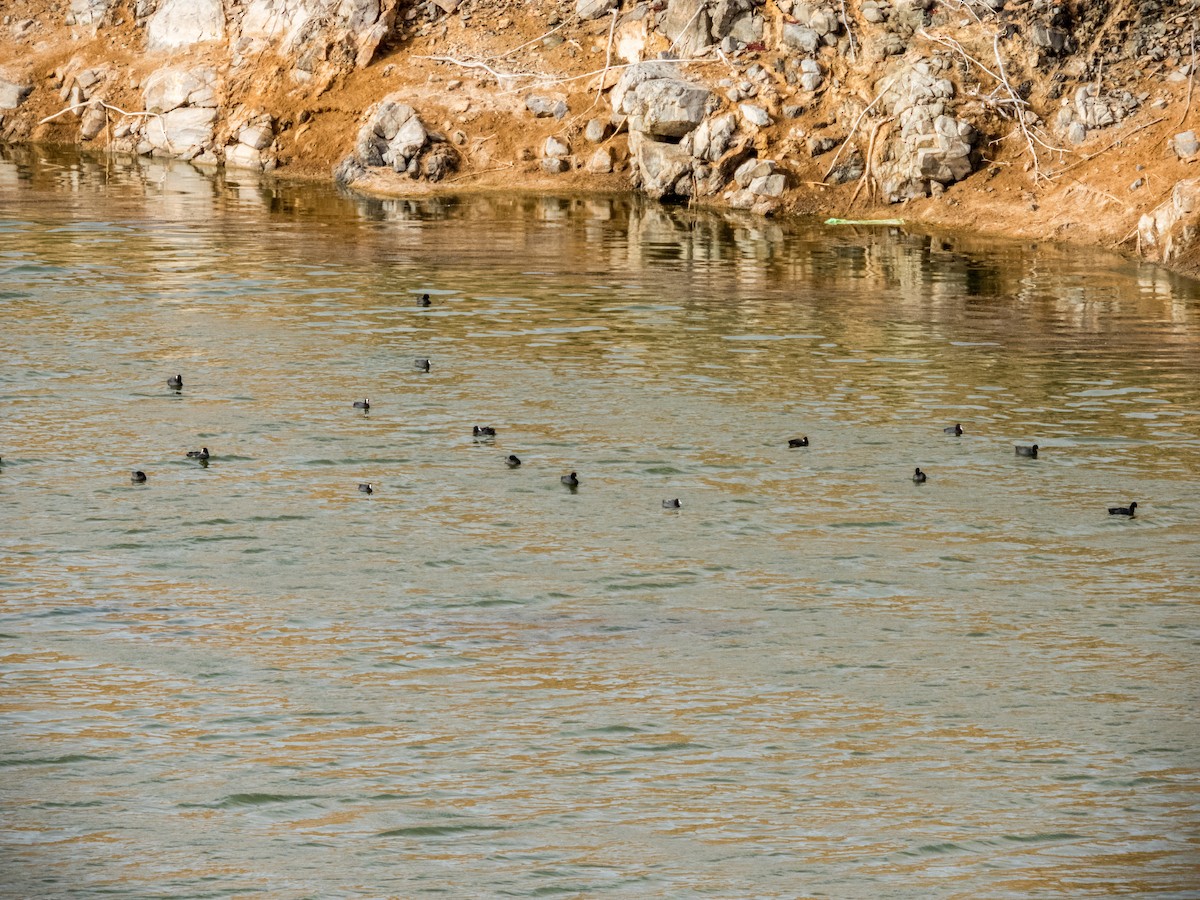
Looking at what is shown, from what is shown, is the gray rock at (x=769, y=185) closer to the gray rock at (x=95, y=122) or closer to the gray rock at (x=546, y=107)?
the gray rock at (x=546, y=107)

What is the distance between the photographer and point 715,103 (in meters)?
31.7

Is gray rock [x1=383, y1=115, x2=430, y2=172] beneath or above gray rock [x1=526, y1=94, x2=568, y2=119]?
beneath

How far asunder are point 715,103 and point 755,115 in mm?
Result: 774

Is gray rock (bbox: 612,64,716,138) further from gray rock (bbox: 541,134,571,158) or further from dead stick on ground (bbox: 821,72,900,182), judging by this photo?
dead stick on ground (bbox: 821,72,900,182)

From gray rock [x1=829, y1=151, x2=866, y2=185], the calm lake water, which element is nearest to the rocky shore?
gray rock [x1=829, y1=151, x2=866, y2=185]

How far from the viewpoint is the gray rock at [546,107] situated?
34281 millimetres

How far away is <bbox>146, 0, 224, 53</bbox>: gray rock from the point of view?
3938cm

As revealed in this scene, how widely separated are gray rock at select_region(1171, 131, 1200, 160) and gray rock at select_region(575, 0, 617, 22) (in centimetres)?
1304

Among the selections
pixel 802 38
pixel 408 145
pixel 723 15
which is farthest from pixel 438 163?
pixel 802 38

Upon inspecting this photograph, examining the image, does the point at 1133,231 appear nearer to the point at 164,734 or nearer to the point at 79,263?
the point at 79,263

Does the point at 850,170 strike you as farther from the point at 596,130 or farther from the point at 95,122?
the point at 95,122

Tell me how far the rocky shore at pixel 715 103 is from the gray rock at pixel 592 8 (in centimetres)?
4

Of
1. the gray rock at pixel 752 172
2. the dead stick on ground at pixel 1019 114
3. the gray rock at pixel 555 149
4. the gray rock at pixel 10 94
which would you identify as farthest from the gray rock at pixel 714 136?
the gray rock at pixel 10 94

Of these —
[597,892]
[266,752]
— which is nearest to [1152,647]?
[597,892]
